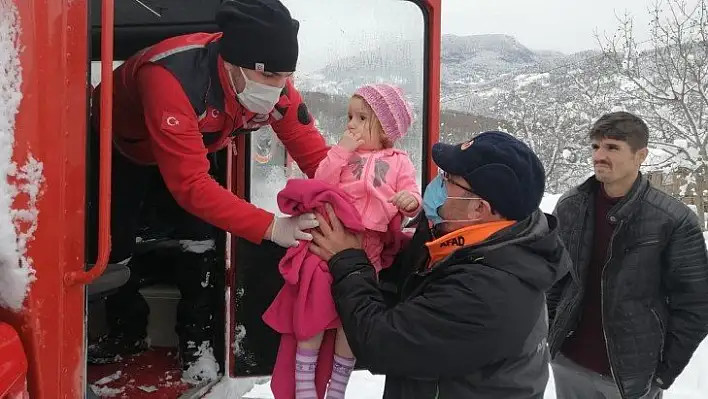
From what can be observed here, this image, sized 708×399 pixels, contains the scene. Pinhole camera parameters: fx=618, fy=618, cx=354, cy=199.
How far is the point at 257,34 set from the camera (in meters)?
1.96

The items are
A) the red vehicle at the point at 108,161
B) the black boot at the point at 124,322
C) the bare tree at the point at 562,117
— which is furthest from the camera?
the bare tree at the point at 562,117

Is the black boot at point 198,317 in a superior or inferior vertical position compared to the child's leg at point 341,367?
inferior

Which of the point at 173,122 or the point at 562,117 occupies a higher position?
the point at 562,117

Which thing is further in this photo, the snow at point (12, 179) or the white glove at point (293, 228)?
the white glove at point (293, 228)

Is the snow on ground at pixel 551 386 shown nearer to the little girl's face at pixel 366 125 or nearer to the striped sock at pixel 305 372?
the striped sock at pixel 305 372

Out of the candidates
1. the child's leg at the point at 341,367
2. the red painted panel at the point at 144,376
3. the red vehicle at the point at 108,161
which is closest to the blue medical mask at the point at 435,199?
the child's leg at the point at 341,367

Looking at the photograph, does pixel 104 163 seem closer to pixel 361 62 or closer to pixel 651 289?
pixel 361 62

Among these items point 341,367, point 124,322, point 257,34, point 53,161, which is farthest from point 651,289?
point 124,322

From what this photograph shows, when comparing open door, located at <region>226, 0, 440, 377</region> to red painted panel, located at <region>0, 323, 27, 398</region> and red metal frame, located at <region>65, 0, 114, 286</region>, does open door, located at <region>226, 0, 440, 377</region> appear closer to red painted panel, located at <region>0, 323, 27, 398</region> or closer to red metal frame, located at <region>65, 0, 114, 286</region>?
red metal frame, located at <region>65, 0, 114, 286</region>

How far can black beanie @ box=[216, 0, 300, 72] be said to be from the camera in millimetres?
1966

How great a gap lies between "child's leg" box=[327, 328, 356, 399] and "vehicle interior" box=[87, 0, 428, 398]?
89cm

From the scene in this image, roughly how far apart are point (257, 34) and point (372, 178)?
59cm

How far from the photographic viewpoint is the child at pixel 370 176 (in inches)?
74.6

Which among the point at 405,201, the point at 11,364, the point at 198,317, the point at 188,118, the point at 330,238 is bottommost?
the point at 198,317
